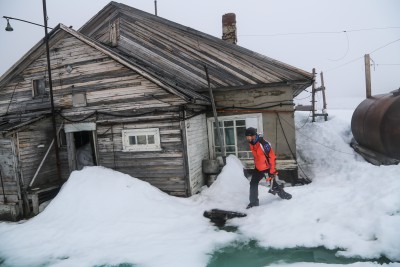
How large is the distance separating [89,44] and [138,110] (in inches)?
109

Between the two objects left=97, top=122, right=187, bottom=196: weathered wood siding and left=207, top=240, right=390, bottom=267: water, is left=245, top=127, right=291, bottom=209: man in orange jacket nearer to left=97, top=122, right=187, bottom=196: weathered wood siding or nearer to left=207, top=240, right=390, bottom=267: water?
left=207, top=240, right=390, bottom=267: water

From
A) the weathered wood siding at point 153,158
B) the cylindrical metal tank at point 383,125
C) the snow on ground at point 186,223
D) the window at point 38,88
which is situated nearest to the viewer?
the snow on ground at point 186,223

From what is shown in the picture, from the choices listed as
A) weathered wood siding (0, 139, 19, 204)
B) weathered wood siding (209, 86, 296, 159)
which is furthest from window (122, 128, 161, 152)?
weathered wood siding (0, 139, 19, 204)

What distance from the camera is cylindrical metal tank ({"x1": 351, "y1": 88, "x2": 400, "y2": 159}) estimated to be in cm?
988

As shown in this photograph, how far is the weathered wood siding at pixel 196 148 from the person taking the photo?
344 inches

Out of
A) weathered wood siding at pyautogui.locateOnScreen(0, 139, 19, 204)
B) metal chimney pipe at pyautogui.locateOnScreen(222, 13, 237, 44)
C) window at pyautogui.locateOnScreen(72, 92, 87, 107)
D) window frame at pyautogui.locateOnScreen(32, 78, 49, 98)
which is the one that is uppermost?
metal chimney pipe at pyautogui.locateOnScreen(222, 13, 237, 44)

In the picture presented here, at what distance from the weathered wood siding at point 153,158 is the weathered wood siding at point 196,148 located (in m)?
0.31

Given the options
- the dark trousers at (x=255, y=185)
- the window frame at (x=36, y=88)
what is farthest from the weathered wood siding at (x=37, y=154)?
the dark trousers at (x=255, y=185)

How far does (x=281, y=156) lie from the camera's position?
1010 cm

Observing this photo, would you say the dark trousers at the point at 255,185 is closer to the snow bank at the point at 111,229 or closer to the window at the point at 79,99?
the snow bank at the point at 111,229

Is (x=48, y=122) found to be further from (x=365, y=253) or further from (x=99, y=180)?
(x=365, y=253)

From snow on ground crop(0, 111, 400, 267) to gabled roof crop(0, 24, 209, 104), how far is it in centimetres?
301

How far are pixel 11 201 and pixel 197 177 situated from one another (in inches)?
245

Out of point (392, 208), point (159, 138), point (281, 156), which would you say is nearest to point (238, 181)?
point (281, 156)
